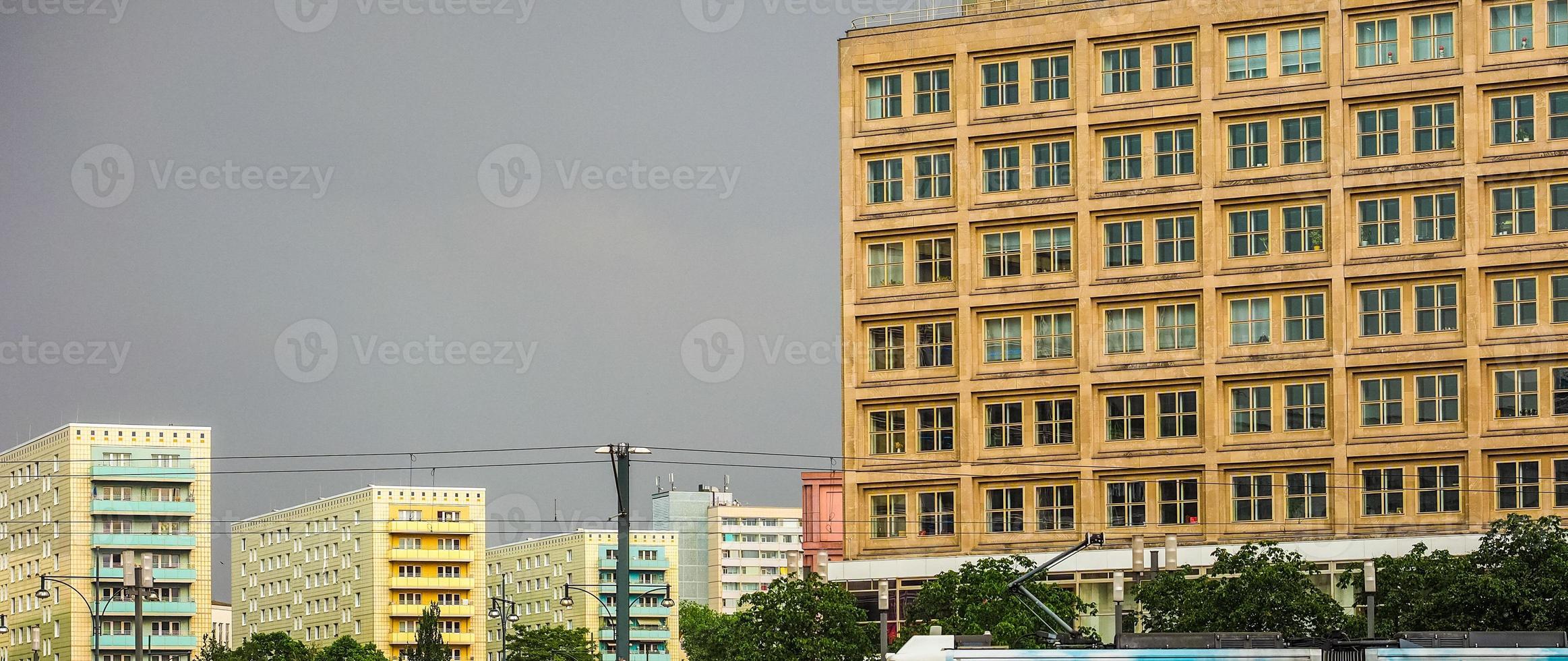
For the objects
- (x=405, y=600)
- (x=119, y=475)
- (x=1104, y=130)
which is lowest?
(x=405, y=600)

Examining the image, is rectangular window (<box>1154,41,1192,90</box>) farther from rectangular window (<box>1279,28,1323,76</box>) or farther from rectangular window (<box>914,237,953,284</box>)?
rectangular window (<box>914,237,953,284</box>)

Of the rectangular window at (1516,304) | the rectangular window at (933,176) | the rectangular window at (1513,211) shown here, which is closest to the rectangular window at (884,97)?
the rectangular window at (933,176)

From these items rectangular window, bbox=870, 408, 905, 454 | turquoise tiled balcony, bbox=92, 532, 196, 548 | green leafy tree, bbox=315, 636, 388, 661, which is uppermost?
rectangular window, bbox=870, 408, 905, 454

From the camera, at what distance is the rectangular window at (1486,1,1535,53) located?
76000 mm

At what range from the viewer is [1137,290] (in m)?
80.8

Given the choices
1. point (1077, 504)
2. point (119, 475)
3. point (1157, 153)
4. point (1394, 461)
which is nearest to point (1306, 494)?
point (1394, 461)

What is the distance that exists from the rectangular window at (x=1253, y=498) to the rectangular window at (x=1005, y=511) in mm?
8501

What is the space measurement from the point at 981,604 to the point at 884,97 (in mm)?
26636

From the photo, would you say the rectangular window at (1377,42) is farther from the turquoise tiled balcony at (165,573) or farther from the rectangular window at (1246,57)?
the turquoise tiled balcony at (165,573)

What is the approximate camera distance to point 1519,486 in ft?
246

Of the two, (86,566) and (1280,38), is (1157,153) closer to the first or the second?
(1280,38)

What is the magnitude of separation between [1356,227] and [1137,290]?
8.86 m

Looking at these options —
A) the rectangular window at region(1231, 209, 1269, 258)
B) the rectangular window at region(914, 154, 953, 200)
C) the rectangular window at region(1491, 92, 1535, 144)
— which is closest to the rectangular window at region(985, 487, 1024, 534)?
the rectangular window at region(914, 154, 953, 200)

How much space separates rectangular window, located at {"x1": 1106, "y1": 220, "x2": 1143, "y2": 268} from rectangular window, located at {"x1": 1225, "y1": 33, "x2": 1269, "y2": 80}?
7.07m
